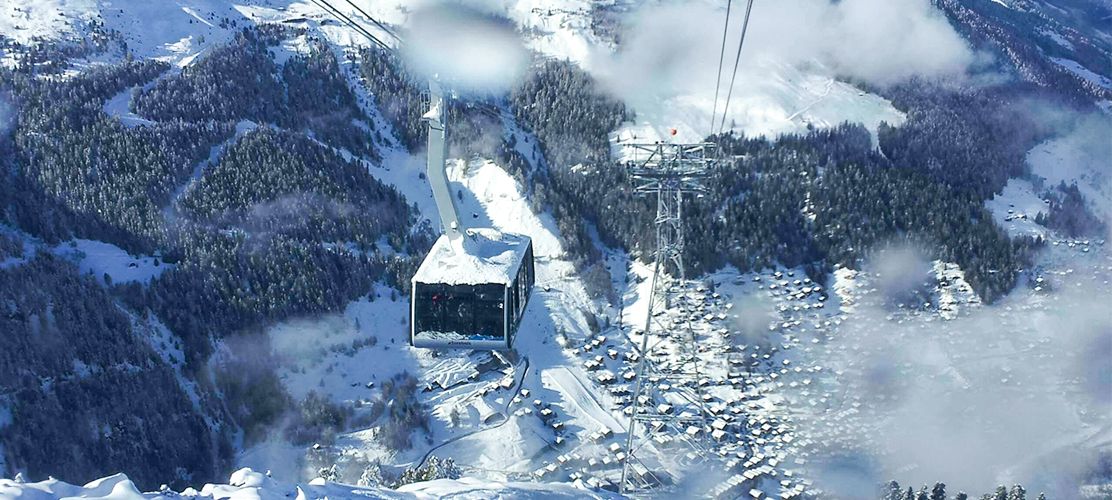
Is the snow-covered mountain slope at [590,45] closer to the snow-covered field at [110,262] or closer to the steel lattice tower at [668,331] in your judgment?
the steel lattice tower at [668,331]

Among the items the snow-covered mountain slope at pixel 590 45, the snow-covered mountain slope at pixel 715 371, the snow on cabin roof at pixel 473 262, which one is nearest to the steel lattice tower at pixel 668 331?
the snow-covered mountain slope at pixel 715 371

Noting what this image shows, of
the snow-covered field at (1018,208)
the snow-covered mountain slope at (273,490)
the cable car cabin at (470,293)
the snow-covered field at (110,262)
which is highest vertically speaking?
the snow-covered field at (1018,208)

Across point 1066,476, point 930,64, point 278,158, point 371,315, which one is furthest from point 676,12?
point 1066,476

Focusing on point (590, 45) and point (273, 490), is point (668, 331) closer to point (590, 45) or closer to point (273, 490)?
point (590, 45)

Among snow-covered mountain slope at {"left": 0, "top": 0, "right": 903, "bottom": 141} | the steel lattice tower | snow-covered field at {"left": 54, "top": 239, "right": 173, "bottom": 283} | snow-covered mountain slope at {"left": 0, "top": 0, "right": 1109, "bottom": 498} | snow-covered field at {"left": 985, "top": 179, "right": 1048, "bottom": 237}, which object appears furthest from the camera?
snow-covered mountain slope at {"left": 0, "top": 0, "right": 903, "bottom": 141}

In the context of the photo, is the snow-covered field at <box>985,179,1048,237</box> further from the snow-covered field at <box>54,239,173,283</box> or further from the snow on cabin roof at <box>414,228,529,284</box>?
the snow-covered field at <box>54,239,173,283</box>

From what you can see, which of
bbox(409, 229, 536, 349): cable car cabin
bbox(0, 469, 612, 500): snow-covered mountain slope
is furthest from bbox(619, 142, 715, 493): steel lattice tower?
bbox(0, 469, 612, 500): snow-covered mountain slope

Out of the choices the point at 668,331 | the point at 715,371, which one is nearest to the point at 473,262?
the point at 715,371
